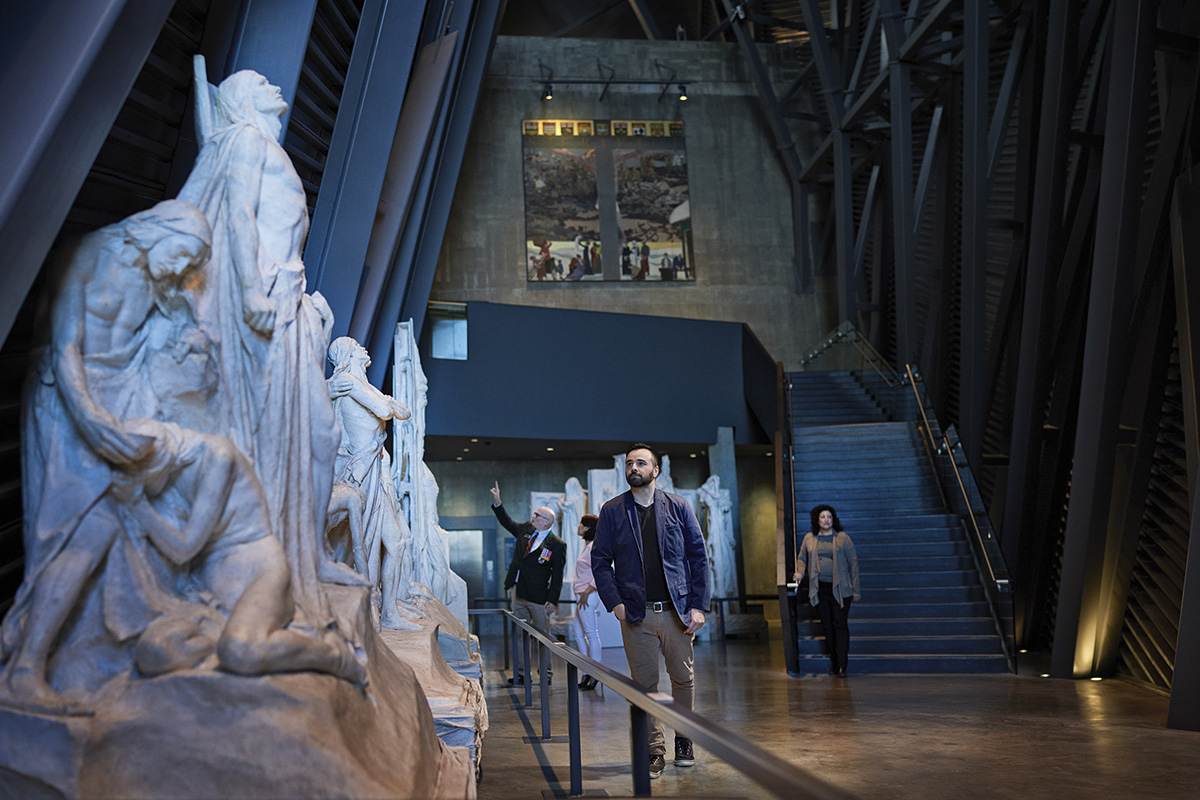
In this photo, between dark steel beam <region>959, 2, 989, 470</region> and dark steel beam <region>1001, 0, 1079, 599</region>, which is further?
dark steel beam <region>959, 2, 989, 470</region>

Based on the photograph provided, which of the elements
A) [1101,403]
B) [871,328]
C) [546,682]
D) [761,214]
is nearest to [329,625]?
[546,682]

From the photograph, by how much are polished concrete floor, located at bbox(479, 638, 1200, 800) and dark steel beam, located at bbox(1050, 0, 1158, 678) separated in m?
0.89

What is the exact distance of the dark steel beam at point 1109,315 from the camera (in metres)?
7.30

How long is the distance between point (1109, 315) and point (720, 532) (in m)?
9.00

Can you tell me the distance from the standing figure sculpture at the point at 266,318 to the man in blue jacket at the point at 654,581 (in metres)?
1.58

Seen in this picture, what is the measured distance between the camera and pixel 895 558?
10023 mm

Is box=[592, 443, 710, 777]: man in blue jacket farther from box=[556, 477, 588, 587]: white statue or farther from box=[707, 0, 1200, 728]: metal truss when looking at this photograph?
box=[556, 477, 588, 587]: white statue

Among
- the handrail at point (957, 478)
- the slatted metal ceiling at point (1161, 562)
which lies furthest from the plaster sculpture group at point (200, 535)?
the handrail at point (957, 478)

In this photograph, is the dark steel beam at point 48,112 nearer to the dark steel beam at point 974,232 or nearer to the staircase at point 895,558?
the staircase at point 895,558

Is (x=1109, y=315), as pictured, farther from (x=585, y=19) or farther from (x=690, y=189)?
(x=585, y=19)

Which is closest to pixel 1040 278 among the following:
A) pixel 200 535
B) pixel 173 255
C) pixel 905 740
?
pixel 905 740

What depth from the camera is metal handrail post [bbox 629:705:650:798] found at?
2723mm

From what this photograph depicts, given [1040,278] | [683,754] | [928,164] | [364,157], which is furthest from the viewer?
[928,164]

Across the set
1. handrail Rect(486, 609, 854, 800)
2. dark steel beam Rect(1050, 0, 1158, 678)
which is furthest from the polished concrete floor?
handrail Rect(486, 609, 854, 800)
